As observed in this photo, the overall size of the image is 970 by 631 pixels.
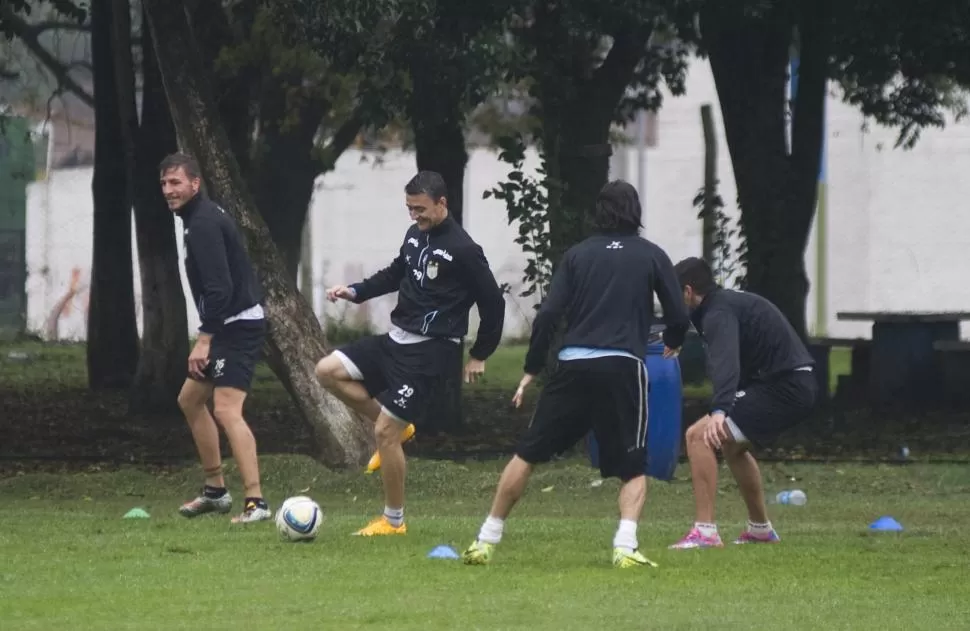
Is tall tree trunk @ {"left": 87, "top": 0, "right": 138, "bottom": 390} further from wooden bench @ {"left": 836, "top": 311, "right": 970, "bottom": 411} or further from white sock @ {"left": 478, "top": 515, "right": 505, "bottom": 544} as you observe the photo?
white sock @ {"left": 478, "top": 515, "right": 505, "bottom": 544}

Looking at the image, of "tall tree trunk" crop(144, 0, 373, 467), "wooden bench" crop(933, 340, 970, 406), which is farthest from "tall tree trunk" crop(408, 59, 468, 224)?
"wooden bench" crop(933, 340, 970, 406)

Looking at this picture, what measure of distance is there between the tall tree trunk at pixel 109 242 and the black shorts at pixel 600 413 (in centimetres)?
1337

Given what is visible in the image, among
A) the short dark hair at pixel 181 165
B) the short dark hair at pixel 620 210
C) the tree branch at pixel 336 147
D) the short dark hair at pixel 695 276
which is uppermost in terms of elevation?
the tree branch at pixel 336 147

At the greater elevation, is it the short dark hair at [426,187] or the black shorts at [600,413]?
the short dark hair at [426,187]

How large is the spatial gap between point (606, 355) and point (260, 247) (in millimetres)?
6361

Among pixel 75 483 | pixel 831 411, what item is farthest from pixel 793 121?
pixel 75 483

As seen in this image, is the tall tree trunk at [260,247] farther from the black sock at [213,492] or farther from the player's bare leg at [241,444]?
the player's bare leg at [241,444]

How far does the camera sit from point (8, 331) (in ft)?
109

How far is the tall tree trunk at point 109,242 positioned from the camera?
21172 millimetres

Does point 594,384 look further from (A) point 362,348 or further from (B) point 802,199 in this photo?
(B) point 802,199

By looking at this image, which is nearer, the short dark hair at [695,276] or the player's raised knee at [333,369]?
the short dark hair at [695,276]

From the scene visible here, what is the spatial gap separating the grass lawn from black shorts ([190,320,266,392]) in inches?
31.5

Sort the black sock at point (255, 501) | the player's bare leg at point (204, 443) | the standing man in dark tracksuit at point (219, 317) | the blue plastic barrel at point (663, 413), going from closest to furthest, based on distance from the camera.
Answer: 1. the standing man in dark tracksuit at point (219, 317)
2. the black sock at point (255, 501)
3. the player's bare leg at point (204, 443)
4. the blue plastic barrel at point (663, 413)

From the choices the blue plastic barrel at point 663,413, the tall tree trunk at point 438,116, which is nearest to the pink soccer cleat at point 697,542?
the blue plastic barrel at point 663,413
